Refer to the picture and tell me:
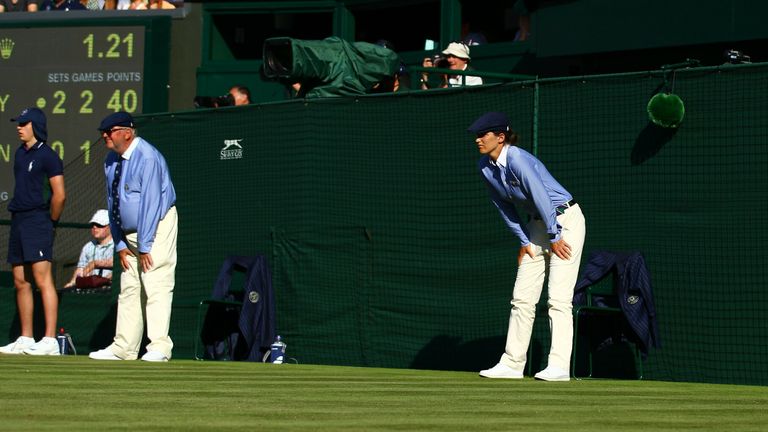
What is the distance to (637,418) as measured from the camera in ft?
23.0

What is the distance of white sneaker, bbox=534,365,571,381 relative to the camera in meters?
9.88

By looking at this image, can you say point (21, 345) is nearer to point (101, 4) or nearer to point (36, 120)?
point (36, 120)

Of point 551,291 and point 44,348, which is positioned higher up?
point 551,291

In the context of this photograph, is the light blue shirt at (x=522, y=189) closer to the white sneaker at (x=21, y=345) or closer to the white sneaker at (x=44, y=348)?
the white sneaker at (x=44, y=348)

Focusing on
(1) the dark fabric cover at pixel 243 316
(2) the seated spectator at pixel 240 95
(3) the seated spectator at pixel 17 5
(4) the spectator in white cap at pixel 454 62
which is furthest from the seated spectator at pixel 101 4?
(1) the dark fabric cover at pixel 243 316

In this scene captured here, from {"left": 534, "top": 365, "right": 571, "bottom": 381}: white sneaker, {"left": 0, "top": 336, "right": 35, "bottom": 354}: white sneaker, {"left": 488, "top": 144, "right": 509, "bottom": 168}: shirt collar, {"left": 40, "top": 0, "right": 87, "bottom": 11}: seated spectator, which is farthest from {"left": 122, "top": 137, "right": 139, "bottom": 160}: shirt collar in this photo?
{"left": 40, "top": 0, "right": 87, "bottom": 11}: seated spectator

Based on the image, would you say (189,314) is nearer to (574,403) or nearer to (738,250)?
(738,250)

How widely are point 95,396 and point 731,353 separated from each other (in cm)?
482

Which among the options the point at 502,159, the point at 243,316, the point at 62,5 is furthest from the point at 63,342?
the point at 502,159

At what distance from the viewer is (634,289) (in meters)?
10.6

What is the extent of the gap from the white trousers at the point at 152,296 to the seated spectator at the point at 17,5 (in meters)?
7.91

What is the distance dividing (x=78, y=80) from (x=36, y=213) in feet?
13.3

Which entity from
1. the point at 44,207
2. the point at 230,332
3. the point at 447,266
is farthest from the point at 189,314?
the point at 447,266

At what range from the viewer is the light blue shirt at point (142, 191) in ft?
38.9
